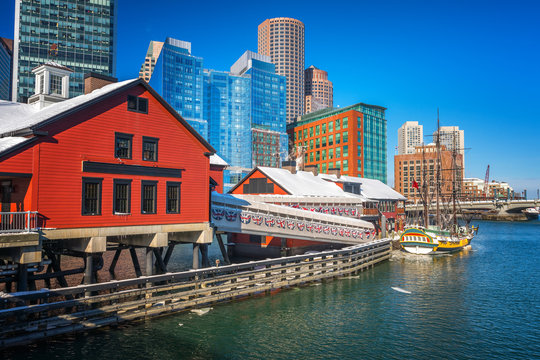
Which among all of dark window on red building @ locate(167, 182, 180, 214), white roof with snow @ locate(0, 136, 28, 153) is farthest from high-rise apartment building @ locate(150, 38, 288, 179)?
white roof with snow @ locate(0, 136, 28, 153)

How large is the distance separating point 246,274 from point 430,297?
12.7 metres

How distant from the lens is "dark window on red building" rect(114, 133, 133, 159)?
22.7m

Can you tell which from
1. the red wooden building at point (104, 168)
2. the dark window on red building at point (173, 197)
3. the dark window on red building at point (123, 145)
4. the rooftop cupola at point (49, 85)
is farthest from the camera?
the rooftop cupola at point (49, 85)

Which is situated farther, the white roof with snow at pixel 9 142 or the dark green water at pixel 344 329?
the white roof with snow at pixel 9 142

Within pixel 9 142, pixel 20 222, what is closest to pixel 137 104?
pixel 9 142

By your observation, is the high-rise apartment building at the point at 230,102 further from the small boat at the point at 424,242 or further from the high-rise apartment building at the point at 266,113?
the small boat at the point at 424,242

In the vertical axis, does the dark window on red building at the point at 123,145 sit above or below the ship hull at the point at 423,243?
above

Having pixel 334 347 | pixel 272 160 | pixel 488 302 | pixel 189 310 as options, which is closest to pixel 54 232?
pixel 189 310

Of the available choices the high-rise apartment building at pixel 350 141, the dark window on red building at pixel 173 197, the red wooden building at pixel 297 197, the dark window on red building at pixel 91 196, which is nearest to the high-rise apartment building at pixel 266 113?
the high-rise apartment building at pixel 350 141

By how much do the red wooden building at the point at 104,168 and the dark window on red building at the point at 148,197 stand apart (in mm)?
57

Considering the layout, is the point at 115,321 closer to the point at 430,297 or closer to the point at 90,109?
the point at 90,109

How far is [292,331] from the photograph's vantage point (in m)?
20.0

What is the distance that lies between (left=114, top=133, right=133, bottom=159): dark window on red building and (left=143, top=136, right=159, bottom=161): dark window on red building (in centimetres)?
96

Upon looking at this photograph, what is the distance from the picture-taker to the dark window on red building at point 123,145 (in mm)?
22703
